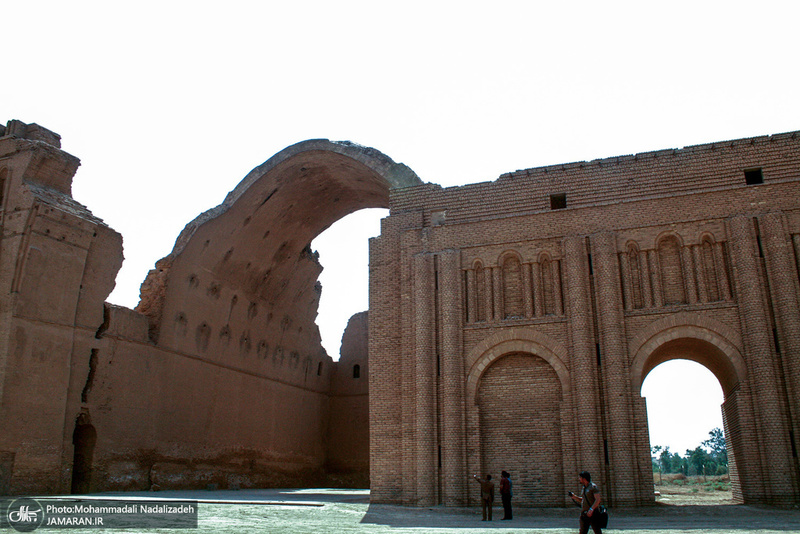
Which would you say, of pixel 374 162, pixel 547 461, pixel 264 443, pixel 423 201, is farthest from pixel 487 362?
pixel 264 443

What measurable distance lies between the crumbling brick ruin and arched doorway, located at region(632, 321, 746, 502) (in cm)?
6

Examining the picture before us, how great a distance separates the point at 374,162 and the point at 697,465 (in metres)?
73.3

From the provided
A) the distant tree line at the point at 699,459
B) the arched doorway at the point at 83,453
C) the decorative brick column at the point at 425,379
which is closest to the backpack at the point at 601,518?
the decorative brick column at the point at 425,379

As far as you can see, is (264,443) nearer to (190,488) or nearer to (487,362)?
(190,488)

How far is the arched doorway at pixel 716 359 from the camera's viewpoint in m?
14.9

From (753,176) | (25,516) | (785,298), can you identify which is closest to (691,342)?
(785,298)

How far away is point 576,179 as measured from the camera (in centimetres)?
1703

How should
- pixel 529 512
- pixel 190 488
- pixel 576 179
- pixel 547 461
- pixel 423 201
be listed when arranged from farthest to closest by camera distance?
pixel 190 488
pixel 423 201
pixel 576 179
pixel 547 461
pixel 529 512

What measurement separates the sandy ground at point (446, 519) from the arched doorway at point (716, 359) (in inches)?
68.3

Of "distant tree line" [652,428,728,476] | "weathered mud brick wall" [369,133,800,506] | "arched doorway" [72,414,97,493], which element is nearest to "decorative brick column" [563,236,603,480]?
"weathered mud brick wall" [369,133,800,506]

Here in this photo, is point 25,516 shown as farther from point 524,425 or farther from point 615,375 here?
point 615,375

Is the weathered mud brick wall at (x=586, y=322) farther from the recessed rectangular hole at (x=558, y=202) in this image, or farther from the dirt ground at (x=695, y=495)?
the dirt ground at (x=695, y=495)

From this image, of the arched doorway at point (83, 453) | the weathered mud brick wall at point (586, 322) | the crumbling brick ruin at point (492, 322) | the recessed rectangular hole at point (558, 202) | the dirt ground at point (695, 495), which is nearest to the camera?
the weathered mud brick wall at point (586, 322)

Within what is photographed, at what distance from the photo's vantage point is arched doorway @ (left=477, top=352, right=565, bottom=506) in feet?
51.0
